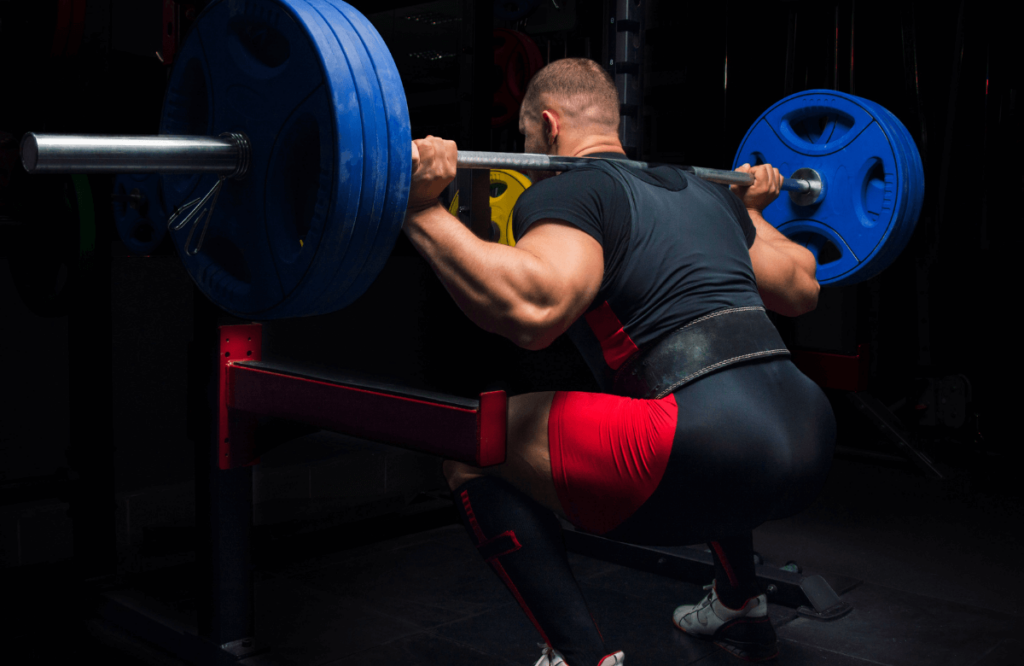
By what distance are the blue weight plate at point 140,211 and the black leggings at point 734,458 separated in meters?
1.29

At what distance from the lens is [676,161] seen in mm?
3951

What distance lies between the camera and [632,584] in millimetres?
2408

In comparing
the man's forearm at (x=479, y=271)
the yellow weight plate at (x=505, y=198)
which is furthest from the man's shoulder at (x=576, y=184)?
the yellow weight plate at (x=505, y=198)

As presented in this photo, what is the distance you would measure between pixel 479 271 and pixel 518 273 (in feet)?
0.19

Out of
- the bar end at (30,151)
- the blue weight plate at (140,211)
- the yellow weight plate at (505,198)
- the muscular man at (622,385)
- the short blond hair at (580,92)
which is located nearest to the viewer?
the bar end at (30,151)

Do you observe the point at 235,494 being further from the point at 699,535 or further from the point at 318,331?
the point at 318,331

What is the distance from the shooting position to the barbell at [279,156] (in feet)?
4.11

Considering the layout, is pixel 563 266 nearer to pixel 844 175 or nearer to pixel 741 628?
pixel 741 628

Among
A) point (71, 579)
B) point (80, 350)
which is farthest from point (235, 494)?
point (71, 579)

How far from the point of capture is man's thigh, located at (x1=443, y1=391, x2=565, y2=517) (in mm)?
1484

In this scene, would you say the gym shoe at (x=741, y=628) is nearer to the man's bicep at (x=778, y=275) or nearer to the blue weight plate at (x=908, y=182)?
the man's bicep at (x=778, y=275)

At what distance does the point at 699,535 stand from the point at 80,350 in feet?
5.01

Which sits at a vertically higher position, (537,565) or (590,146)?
(590,146)

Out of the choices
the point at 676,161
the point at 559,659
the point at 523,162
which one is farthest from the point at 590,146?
the point at 676,161
